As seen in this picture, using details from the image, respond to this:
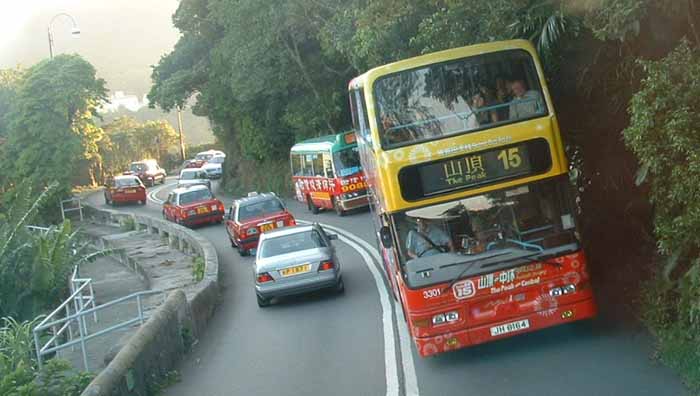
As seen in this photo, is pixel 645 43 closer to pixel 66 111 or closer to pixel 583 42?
pixel 583 42

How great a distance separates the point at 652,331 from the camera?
1080cm

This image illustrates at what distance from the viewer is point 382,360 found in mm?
12000

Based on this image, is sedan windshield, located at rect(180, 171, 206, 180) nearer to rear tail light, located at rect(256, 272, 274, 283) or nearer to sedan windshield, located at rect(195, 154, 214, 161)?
sedan windshield, located at rect(195, 154, 214, 161)

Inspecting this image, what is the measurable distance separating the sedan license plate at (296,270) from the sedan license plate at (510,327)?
6950 millimetres

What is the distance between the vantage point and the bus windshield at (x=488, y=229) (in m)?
11.0

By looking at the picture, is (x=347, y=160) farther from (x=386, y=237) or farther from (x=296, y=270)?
(x=386, y=237)

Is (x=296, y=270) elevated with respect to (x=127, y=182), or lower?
lower

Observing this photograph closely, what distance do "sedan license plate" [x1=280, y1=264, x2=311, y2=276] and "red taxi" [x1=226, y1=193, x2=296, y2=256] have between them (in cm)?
970

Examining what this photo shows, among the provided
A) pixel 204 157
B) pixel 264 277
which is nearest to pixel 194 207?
pixel 264 277

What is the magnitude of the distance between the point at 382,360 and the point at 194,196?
28.8 meters

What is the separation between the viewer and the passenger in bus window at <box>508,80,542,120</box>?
1112 centimetres

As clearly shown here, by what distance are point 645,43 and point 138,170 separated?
65844 millimetres

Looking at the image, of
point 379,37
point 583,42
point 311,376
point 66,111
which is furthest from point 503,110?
point 66,111

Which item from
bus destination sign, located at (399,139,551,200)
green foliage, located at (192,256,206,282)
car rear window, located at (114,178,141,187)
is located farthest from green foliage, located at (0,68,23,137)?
bus destination sign, located at (399,139,551,200)
